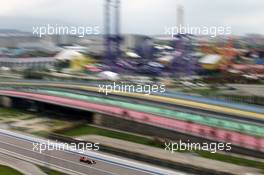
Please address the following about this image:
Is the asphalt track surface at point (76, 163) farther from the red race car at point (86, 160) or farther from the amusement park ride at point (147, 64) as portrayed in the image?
the amusement park ride at point (147, 64)

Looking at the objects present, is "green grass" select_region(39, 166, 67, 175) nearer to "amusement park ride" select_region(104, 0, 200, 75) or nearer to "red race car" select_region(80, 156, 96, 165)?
"red race car" select_region(80, 156, 96, 165)

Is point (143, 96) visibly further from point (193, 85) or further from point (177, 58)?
point (177, 58)

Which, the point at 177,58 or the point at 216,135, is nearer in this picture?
the point at 216,135

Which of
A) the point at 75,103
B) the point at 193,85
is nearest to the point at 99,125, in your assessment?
the point at 75,103

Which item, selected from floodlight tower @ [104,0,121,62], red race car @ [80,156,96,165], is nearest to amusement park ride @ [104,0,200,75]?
floodlight tower @ [104,0,121,62]

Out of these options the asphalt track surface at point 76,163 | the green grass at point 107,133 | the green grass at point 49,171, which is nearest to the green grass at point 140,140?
the green grass at point 107,133

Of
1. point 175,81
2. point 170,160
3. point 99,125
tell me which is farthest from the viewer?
point 175,81
